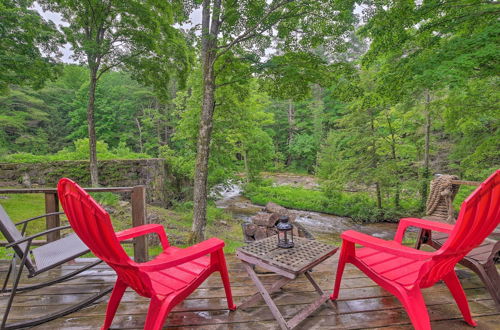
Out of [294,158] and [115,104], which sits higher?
[115,104]

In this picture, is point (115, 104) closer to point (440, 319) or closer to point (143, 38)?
point (143, 38)

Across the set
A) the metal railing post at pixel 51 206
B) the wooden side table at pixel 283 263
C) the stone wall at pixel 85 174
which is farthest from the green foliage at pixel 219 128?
the wooden side table at pixel 283 263

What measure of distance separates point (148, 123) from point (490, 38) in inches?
689

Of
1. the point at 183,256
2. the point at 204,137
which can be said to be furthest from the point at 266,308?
the point at 204,137

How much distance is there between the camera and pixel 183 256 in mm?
1511

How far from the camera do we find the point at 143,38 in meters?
6.02

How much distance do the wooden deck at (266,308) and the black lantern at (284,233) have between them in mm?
449

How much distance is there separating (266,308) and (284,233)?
1.89ft

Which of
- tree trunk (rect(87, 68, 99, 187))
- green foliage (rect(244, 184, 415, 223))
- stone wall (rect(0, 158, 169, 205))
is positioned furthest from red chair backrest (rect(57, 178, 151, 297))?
green foliage (rect(244, 184, 415, 223))

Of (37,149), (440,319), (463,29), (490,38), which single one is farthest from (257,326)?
(37,149)

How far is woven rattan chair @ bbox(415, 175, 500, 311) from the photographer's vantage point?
1847 mm

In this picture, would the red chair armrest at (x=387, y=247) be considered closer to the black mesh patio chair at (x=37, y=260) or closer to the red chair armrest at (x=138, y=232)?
the red chair armrest at (x=138, y=232)

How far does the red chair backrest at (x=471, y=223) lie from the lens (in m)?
1.32

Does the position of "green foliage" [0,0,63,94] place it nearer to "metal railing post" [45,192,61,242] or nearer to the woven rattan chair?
"metal railing post" [45,192,61,242]
